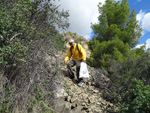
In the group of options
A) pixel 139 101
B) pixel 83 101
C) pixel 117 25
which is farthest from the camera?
pixel 117 25

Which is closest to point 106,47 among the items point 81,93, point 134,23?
point 134,23

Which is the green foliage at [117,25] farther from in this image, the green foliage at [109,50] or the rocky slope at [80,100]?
the rocky slope at [80,100]

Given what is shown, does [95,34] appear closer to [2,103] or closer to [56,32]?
[56,32]

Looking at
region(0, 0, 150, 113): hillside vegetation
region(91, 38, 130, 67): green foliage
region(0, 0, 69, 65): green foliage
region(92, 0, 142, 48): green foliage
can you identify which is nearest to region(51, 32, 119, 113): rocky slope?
region(0, 0, 150, 113): hillside vegetation

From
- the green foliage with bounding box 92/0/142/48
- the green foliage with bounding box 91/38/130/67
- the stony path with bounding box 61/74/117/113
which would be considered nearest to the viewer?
the stony path with bounding box 61/74/117/113

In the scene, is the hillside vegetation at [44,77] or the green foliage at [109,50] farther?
the green foliage at [109,50]

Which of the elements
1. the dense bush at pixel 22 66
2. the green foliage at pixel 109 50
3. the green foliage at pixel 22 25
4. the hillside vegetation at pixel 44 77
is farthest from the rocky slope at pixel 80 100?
the green foliage at pixel 109 50

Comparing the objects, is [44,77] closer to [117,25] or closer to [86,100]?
[86,100]

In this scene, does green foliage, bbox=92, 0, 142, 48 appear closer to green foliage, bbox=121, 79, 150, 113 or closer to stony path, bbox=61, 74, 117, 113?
stony path, bbox=61, 74, 117, 113

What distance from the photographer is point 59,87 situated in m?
4.57

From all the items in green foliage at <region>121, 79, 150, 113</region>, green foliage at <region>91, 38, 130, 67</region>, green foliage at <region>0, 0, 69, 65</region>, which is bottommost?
green foliage at <region>121, 79, 150, 113</region>

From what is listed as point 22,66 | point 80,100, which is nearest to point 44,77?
point 22,66

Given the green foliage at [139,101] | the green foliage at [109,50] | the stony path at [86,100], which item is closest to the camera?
the green foliage at [139,101]

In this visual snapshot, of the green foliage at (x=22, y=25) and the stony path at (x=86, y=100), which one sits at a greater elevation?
the green foliage at (x=22, y=25)
